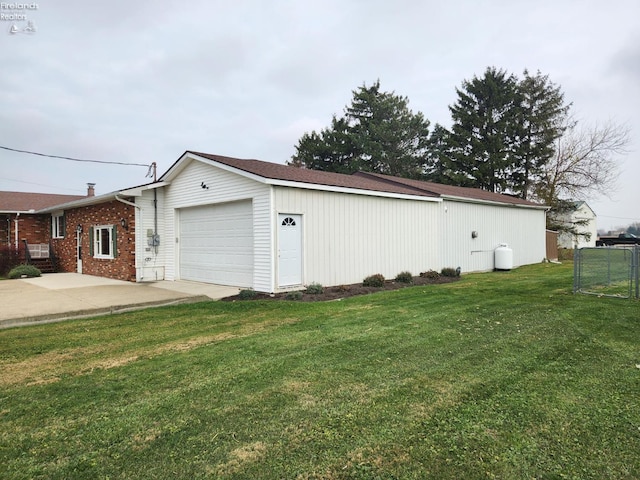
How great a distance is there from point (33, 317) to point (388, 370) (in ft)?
21.4

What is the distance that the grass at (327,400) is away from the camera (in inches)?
96.3

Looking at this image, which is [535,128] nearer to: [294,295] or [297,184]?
[297,184]

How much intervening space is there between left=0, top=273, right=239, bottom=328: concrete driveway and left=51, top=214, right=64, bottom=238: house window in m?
6.22

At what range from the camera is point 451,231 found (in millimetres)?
14641

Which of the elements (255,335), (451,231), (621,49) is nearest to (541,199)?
(621,49)

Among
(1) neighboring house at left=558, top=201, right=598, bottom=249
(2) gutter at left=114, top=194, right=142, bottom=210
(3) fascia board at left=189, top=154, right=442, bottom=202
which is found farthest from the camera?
(1) neighboring house at left=558, top=201, right=598, bottom=249

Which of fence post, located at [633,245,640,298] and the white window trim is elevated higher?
the white window trim

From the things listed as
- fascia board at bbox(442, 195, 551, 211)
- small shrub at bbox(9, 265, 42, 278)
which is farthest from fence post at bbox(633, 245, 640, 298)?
small shrub at bbox(9, 265, 42, 278)

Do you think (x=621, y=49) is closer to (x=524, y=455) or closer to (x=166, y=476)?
(x=524, y=455)

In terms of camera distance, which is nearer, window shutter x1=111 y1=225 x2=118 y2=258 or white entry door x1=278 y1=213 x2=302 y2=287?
white entry door x1=278 y1=213 x2=302 y2=287

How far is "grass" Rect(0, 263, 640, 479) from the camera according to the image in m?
2.45

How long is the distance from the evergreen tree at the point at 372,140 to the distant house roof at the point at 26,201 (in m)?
19.7

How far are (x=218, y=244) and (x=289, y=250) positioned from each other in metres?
2.80

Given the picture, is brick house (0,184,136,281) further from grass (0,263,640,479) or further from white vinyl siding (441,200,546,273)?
white vinyl siding (441,200,546,273)
